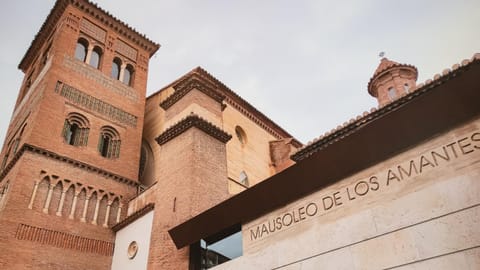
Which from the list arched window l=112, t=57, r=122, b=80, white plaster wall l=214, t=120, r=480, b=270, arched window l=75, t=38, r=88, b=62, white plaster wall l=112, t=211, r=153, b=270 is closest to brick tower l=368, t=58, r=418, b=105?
arched window l=112, t=57, r=122, b=80

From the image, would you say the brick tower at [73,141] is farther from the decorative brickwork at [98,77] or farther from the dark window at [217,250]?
the dark window at [217,250]

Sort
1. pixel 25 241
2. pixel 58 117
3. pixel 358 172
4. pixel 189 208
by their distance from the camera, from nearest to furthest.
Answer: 1. pixel 358 172
2. pixel 189 208
3. pixel 25 241
4. pixel 58 117

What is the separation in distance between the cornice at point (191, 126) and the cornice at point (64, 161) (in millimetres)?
3805

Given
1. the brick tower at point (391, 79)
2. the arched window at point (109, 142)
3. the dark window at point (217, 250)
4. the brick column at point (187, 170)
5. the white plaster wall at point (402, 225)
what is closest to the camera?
the white plaster wall at point (402, 225)

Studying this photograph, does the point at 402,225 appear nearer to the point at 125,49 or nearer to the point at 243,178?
the point at 243,178

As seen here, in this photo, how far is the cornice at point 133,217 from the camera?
1006cm

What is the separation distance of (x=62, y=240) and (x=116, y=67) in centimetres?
834

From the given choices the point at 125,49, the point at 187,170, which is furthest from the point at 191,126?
the point at 125,49

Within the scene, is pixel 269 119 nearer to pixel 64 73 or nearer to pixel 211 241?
pixel 64 73

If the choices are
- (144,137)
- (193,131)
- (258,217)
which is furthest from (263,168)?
(258,217)

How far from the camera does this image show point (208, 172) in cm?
912

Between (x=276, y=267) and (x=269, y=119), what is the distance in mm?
12335

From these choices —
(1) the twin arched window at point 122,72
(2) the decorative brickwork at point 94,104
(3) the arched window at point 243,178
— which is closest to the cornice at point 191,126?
(3) the arched window at point 243,178

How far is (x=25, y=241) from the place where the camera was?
10266mm
